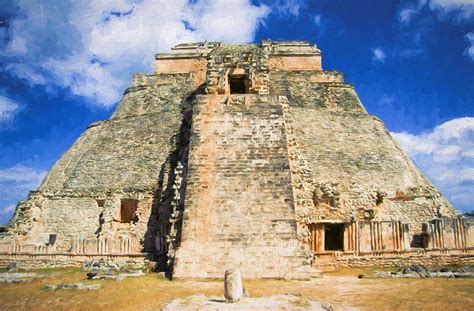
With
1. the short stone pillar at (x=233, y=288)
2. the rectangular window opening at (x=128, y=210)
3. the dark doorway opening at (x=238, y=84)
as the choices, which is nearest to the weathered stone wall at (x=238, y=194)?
the short stone pillar at (x=233, y=288)

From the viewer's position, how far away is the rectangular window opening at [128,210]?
16125 millimetres

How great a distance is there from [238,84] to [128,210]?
288 inches

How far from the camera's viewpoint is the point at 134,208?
16.4 meters

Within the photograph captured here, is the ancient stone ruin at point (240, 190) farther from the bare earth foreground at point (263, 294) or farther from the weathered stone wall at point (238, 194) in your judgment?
the bare earth foreground at point (263, 294)

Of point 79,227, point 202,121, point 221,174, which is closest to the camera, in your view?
point 221,174

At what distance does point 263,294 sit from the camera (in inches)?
332

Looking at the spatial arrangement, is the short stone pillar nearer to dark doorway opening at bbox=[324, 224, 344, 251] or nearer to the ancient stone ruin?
the ancient stone ruin

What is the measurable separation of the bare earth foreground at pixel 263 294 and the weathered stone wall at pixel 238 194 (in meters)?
0.76

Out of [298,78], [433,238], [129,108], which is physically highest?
[298,78]

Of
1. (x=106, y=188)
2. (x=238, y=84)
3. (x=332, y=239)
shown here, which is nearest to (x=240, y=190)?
(x=332, y=239)

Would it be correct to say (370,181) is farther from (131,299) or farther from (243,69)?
(131,299)

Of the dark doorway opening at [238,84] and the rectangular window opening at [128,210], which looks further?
the dark doorway opening at [238,84]

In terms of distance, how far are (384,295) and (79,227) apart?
37.8ft

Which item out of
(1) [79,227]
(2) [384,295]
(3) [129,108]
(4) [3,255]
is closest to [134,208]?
(1) [79,227]
